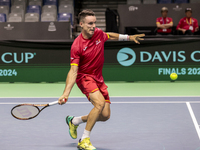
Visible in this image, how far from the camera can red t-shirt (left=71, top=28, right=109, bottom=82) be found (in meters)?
4.22

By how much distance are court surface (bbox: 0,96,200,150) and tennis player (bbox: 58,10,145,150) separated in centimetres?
34

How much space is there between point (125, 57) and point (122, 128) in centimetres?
509

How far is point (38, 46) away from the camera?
10.2m

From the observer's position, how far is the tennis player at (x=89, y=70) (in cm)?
414

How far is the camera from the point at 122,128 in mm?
5195

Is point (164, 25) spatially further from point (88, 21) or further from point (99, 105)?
point (99, 105)

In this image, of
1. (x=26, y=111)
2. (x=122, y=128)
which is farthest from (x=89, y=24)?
(x=122, y=128)

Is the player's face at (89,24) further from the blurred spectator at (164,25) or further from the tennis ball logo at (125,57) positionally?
the blurred spectator at (164,25)

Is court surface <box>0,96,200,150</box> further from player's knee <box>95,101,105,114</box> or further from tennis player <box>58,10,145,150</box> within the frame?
player's knee <box>95,101,105,114</box>

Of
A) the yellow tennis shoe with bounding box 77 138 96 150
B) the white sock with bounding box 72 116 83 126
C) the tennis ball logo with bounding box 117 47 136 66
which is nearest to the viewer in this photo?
the yellow tennis shoe with bounding box 77 138 96 150

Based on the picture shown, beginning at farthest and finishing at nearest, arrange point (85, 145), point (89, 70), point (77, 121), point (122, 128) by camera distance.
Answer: point (122, 128), point (77, 121), point (89, 70), point (85, 145)

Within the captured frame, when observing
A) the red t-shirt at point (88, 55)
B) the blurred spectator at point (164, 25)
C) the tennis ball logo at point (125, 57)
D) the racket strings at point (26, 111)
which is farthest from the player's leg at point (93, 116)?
the blurred spectator at point (164, 25)

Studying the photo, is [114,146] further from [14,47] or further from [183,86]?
[14,47]

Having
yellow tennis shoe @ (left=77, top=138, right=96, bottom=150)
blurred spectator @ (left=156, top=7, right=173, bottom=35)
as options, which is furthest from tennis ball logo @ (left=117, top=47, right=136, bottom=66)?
yellow tennis shoe @ (left=77, top=138, right=96, bottom=150)
